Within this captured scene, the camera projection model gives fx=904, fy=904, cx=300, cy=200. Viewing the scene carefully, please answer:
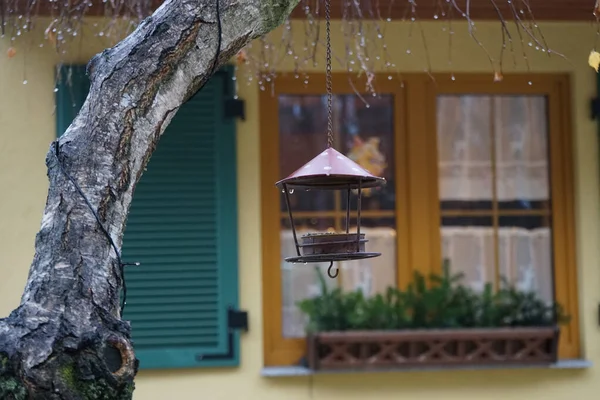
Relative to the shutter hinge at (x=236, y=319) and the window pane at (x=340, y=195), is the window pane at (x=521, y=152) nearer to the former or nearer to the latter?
the window pane at (x=340, y=195)

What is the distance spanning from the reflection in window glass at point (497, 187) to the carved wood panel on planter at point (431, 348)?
429mm

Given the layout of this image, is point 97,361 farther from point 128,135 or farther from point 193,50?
point 193,50

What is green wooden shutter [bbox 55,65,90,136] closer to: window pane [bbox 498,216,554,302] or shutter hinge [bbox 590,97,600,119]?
window pane [bbox 498,216,554,302]

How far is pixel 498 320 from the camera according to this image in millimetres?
4391

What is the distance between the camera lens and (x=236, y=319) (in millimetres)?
4316

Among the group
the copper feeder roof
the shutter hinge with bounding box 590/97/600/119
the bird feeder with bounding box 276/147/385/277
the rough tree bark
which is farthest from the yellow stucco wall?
the rough tree bark

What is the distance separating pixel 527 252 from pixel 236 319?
156 centimetres

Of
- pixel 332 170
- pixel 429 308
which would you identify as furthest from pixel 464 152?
pixel 332 170

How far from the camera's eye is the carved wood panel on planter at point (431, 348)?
13.9 feet

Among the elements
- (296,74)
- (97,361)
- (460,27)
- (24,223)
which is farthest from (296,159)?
(97,361)

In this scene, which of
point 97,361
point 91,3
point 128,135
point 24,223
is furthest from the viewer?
point 24,223

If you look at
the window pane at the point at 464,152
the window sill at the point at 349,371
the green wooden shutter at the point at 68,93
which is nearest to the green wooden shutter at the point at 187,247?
Answer: the window sill at the point at 349,371

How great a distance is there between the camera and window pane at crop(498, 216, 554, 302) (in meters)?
4.68

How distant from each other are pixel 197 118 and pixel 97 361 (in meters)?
2.51
